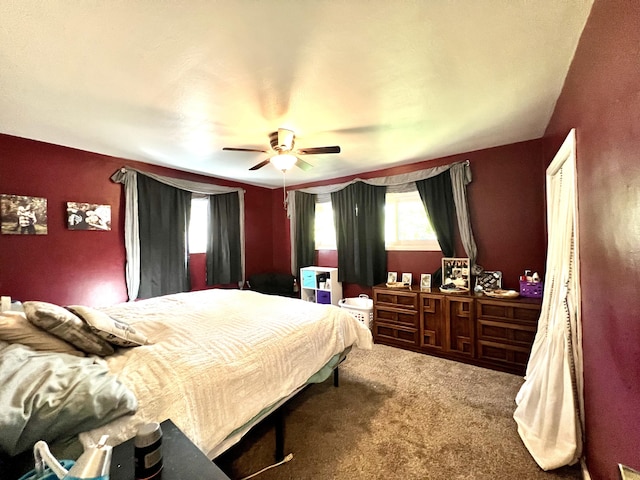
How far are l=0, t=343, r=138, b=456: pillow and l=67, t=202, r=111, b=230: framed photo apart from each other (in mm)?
2264

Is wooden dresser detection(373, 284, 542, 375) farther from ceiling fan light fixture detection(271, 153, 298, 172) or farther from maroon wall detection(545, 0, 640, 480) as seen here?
ceiling fan light fixture detection(271, 153, 298, 172)

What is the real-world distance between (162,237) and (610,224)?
13.4ft

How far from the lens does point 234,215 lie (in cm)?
441

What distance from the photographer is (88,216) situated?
2.96 metres

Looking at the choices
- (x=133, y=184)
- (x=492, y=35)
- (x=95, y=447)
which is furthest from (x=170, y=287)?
(x=492, y=35)

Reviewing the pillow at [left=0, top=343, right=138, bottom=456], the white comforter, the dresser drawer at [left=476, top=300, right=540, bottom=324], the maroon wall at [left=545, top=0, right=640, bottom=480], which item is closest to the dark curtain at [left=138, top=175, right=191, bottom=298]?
the white comforter

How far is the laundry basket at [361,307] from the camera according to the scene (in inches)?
144

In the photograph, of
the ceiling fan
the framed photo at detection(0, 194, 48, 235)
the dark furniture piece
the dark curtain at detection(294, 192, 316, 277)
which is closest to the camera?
the ceiling fan

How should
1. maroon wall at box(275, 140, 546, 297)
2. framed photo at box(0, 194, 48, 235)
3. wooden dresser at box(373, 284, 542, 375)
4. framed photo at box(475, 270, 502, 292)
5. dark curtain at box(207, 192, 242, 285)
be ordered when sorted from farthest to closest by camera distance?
dark curtain at box(207, 192, 242, 285) → framed photo at box(475, 270, 502, 292) → maroon wall at box(275, 140, 546, 297) → wooden dresser at box(373, 284, 542, 375) → framed photo at box(0, 194, 48, 235)

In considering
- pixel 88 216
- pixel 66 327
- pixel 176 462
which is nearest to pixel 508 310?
pixel 176 462

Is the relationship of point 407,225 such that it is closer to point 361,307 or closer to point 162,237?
point 361,307

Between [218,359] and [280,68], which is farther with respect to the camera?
[280,68]

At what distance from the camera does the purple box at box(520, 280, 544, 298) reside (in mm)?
2713

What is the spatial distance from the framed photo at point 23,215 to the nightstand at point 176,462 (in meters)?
2.83
